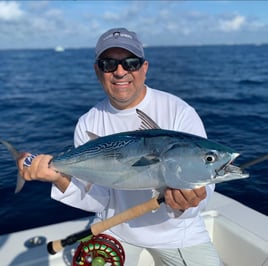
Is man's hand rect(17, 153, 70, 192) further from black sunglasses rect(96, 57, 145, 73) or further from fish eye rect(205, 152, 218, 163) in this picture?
fish eye rect(205, 152, 218, 163)

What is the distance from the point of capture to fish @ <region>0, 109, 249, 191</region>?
209cm

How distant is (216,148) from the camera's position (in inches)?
83.0

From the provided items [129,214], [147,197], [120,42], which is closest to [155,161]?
[129,214]

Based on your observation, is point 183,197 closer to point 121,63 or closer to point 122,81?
point 122,81

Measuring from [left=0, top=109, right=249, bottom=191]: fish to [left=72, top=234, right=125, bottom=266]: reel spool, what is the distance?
71 cm

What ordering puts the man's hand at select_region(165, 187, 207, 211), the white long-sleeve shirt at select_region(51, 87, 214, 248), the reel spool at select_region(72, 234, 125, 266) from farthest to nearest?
1. the white long-sleeve shirt at select_region(51, 87, 214, 248)
2. the reel spool at select_region(72, 234, 125, 266)
3. the man's hand at select_region(165, 187, 207, 211)

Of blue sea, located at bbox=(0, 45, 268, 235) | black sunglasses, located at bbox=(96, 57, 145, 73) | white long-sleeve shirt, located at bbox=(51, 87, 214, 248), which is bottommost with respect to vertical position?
blue sea, located at bbox=(0, 45, 268, 235)

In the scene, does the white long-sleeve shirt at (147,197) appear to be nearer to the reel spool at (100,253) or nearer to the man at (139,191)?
the man at (139,191)

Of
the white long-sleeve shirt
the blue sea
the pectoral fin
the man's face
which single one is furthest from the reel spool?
the blue sea

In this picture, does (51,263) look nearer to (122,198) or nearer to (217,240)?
(122,198)

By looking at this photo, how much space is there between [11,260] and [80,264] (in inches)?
30.8

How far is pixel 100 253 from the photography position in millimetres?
2854

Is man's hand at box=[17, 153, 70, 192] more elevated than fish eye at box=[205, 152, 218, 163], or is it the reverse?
fish eye at box=[205, 152, 218, 163]

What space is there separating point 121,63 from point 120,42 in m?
0.17
